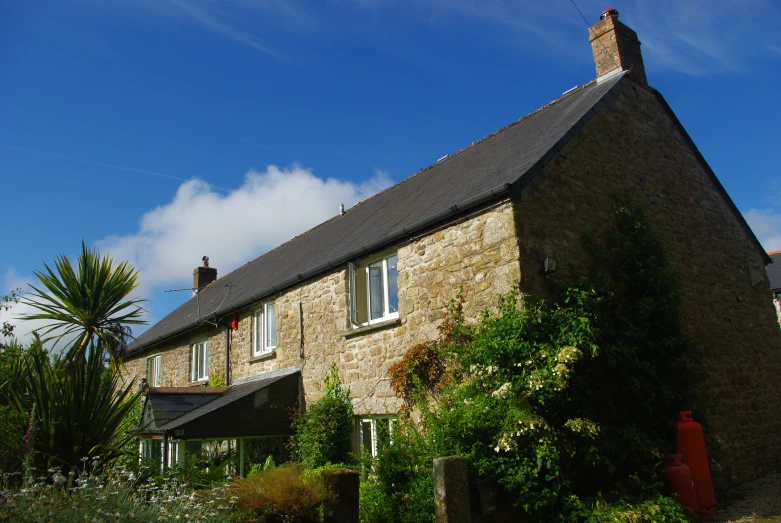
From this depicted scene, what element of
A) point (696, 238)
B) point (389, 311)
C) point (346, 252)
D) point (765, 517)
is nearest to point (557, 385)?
point (765, 517)

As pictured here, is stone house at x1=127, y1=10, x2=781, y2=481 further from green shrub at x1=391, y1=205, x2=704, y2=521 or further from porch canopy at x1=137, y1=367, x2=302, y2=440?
green shrub at x1=391, y1=205, x2=704, y2=521

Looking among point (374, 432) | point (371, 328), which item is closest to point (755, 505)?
point (374, 432)

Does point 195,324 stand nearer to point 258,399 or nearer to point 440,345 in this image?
point 258,399

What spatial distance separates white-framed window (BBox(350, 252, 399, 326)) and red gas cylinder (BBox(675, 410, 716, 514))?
15.6ft

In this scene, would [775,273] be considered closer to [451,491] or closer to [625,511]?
[625,511]

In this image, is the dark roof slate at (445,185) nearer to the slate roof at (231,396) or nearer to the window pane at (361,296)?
the window pane at (361,296)

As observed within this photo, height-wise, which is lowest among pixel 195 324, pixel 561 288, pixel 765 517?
pixel 765 517

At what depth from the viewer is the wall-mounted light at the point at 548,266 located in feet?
27.7

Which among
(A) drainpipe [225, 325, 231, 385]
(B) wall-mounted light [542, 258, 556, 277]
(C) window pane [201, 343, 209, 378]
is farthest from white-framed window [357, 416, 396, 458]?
(C) window pane [201, 343, 209, 378]

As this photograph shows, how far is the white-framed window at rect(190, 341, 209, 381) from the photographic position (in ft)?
55.0

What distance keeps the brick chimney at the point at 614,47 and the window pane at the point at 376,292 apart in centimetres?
628

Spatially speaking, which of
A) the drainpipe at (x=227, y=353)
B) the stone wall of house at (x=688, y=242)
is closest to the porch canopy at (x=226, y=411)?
the drainpipe at (x=227, y=353)

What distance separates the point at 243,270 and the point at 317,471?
1491 cm

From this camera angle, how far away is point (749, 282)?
1234cm
